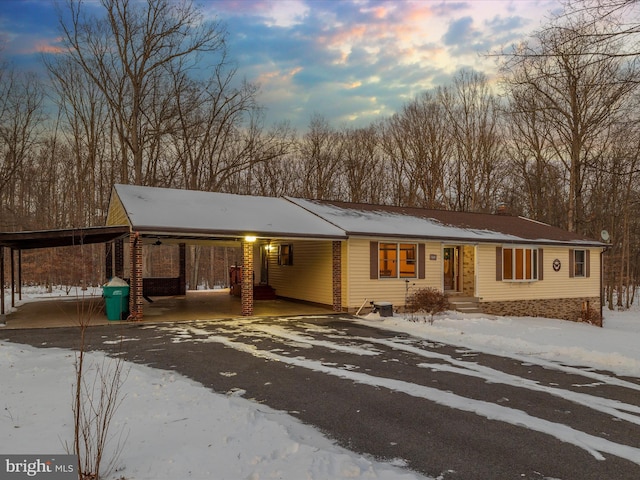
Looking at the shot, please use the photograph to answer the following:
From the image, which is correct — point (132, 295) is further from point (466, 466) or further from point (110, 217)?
point (466, 466)

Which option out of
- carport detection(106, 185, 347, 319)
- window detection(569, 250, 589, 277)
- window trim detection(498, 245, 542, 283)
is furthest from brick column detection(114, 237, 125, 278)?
window detection(569, 250, 589, 277)

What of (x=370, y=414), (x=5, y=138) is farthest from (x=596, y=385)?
(x=5, y=138)

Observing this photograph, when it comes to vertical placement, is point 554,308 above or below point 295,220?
below

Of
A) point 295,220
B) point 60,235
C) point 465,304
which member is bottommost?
point 465,304

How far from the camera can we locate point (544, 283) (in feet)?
64.1

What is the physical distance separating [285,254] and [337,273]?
184 inches

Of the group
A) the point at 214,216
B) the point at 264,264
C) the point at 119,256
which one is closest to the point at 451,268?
the point at 264,264

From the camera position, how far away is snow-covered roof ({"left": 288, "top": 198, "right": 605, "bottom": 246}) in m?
16.2

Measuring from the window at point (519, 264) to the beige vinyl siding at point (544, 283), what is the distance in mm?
275

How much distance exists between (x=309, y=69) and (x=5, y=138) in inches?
639

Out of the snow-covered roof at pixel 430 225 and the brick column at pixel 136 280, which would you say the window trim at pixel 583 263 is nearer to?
the snow-covered roof at pixel 430 225

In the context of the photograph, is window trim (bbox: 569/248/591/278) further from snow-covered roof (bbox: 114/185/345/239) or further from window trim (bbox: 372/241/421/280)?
snow-covered roof (bbox: 114/185/345/239)

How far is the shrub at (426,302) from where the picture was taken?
15.9m

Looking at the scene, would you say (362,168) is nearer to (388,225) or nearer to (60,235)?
(388,225)
